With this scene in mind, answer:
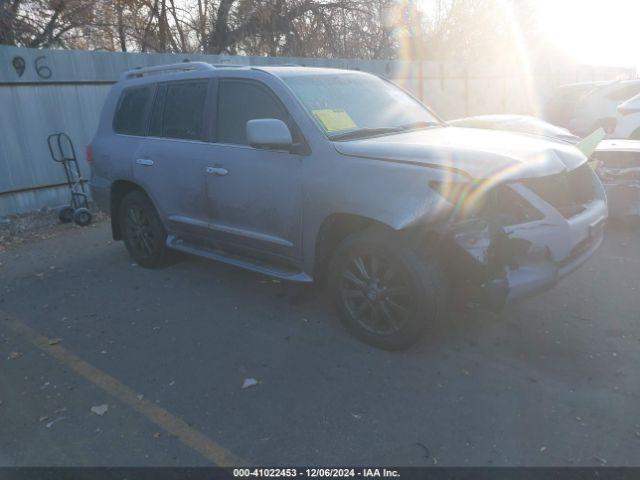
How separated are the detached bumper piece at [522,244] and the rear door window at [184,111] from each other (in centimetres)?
261

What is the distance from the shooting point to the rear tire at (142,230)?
5.46 m

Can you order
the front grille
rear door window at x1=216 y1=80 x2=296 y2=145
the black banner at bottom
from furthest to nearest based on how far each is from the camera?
rear door window at x1=216 y1=80 x2=296 y2=145 < the front grille < the black banner at bottom

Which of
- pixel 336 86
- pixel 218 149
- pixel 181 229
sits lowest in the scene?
pixel 181 229

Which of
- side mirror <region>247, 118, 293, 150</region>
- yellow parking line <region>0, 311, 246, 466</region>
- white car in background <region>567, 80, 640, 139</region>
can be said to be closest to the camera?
yellow parking line <region>0, 311, 246, 466</region>

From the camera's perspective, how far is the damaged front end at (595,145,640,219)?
19.4ft

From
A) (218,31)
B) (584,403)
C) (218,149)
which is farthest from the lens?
(218,31)

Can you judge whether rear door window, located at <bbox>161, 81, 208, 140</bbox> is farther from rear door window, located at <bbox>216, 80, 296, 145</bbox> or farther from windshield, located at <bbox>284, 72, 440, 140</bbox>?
windshield, located at <bbox>284, 72, 440, 140</bbox>

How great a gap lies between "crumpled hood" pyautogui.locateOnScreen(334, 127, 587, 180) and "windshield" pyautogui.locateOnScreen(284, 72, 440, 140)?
0.22 m

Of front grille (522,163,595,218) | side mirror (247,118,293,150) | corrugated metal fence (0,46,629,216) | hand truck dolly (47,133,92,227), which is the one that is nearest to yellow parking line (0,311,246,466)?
side mirror (247,118,293,150)

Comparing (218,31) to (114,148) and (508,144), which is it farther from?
(508,144)

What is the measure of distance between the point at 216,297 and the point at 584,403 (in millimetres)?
3076

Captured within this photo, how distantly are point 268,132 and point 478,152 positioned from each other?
1408 mm

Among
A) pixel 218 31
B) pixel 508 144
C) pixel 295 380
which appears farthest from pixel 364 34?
pixel 295 380

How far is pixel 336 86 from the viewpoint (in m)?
4.45
